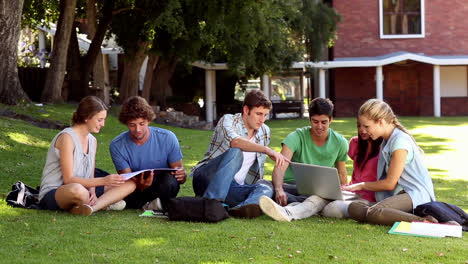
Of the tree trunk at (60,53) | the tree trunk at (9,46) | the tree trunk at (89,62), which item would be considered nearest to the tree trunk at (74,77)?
the tree trunk at (89,62)

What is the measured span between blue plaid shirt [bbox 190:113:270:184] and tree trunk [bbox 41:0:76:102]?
582 inches

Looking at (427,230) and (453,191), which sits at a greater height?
(427,230)

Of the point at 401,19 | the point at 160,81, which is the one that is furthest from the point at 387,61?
the point at 160,81

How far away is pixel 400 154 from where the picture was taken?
6.62 m

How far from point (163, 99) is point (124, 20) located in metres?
7.01

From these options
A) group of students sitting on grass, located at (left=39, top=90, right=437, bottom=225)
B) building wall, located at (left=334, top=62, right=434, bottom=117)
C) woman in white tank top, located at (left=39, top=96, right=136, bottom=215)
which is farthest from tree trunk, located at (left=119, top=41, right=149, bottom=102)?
woman in white tank top, located at (left=39, top=96, right=136, bottom=215)

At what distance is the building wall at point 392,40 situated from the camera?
38031mm

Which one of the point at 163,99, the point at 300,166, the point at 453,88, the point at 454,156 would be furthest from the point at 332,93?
the point at 300,166

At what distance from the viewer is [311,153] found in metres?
7.57

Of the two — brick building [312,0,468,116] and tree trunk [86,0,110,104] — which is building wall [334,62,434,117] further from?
tree trunk [86,0,110,104]

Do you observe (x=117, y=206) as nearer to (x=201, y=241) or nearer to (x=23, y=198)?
(x=23, y=198)

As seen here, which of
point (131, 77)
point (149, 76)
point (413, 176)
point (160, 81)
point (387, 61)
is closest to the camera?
point (413, 176)

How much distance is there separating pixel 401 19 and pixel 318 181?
3265cm

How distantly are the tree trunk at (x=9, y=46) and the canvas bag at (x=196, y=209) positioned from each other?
11.6 m
